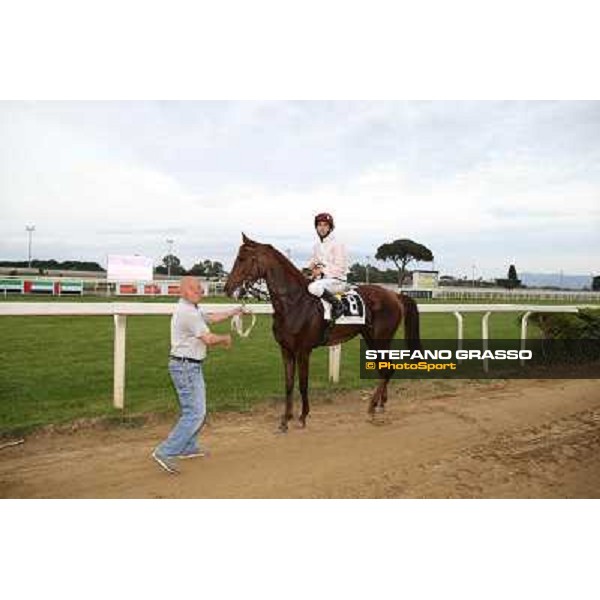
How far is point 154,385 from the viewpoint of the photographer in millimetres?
6781

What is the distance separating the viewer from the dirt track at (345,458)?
400 cm

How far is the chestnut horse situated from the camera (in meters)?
5.38

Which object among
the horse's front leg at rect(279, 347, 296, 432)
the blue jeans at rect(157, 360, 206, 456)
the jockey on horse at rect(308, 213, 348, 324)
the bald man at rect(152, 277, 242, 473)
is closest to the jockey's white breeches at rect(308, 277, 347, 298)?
the jockey on horse at rect(308, 213, 348, 324)

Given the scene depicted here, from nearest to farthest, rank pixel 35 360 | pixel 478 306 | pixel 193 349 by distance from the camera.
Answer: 1. pixel 193 349
2. pixel 35 360
3. pixel 478 306

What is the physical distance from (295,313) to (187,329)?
1570mm

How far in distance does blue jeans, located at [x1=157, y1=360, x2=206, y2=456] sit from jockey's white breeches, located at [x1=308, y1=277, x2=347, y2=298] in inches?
67.0

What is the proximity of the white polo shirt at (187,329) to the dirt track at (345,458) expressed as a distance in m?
0.94

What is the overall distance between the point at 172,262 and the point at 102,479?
155 inches

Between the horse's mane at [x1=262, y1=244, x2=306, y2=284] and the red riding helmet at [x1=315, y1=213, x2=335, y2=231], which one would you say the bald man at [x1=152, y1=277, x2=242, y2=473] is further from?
the red riding helmet at [x1=315, y1=213, x2=335, y2=231]

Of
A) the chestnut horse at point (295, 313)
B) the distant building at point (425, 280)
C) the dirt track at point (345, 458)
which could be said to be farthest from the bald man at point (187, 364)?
the distant building at point (425, 280)
